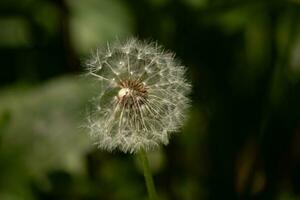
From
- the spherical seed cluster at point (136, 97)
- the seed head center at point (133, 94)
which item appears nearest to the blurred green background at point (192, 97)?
the spherical seed cluster at point (136, 97)

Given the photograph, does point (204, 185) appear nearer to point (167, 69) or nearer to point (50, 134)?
point (50, 134)

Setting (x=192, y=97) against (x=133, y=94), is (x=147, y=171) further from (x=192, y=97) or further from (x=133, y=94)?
(x=192, y=97)

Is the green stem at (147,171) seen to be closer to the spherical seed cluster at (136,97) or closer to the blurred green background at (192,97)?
the spherical seed cluster at (136,97)

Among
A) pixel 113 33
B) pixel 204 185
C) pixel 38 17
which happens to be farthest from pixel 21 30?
pixel 204 185

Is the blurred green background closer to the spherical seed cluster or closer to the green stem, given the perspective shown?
the spherical seed cluster

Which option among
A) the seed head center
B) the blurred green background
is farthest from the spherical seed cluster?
the blurred green background

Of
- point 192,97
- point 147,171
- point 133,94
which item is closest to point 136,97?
point 133,94

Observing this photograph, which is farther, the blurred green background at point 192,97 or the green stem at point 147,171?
the blurred green background at point 192,97
